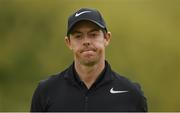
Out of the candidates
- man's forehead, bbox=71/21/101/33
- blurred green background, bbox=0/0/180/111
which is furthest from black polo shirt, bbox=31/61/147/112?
blurred green background, bbox=0/0/180/111

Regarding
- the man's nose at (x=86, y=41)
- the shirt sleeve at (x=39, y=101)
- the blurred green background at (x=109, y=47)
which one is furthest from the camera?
the blurred green background at (x=109, y=47)

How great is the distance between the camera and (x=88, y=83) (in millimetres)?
2377

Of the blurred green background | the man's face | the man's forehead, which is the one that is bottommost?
the blurred green background

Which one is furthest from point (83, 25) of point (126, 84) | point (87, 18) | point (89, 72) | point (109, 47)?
point (109, 47)

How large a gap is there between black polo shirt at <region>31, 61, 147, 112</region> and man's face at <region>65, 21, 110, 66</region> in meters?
0.10

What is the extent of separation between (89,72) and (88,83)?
0.05m

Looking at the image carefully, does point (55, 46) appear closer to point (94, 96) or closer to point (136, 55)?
point (136, 55)

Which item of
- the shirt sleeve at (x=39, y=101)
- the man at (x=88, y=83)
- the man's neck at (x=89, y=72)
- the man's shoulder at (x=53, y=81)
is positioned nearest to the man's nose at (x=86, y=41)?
the man at (x=88, y=83)

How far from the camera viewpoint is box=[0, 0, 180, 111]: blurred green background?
9.29 m

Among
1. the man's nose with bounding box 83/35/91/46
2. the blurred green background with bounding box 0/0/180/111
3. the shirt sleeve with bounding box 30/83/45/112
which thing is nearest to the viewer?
the man's nose with bounding box 83/35/91/46

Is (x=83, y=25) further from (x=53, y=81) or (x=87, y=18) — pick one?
(x=53, y=81)

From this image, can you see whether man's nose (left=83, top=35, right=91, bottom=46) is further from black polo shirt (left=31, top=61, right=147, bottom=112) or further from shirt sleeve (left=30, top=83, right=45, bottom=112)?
shirt sleeve (left=30, top=83, right=45, bottom=112)

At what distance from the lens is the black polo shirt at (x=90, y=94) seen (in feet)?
7.64

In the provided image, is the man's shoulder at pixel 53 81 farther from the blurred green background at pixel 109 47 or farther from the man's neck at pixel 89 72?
the blurred green background at pixel 109 47
